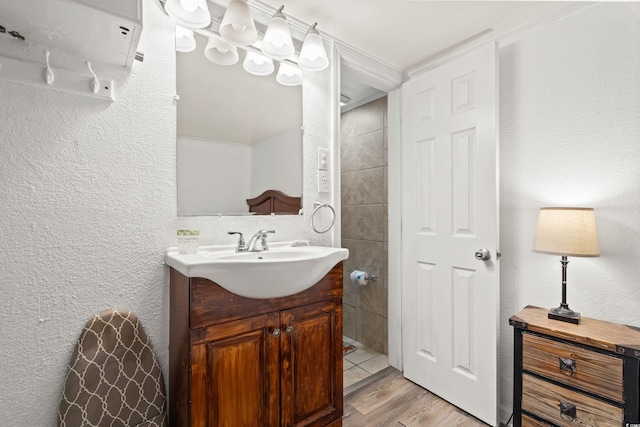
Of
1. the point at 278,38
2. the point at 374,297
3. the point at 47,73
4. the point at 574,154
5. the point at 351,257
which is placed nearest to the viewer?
the point at 47,73

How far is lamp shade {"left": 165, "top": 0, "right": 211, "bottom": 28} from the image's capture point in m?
1.18

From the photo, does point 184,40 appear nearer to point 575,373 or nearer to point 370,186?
point 370,186

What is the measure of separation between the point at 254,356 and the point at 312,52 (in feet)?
4.75

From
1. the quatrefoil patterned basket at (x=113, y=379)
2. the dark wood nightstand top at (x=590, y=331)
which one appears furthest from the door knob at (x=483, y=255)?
the quatrefoil patterned basket at (x=113, y=379)

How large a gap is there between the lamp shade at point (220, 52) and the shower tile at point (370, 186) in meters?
1.45

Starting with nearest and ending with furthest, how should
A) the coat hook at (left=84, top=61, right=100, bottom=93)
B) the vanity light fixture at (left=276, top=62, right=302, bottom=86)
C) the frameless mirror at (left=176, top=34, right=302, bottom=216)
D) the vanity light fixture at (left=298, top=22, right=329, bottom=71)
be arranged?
the coat hook at (left=84, top=61, right=100, bottom=93) < the frameless mirror at (left=176, top=34, right=302, bottom=216) < the vanity light fixture at (left=298, top=22, right=329, bottom=71) < the vanity light fixture at (left=276, top=62, right=302, bottom=86)

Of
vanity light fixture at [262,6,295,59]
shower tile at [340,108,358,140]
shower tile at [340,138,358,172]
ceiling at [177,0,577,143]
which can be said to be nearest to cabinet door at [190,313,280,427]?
ceiling at [177,0,577,143]

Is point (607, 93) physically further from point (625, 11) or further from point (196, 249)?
point (196, 249)

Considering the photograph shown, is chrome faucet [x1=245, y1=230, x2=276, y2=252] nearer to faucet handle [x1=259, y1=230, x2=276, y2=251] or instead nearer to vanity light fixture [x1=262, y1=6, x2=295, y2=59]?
faucet handle [x1=259, y1=230, x2=276, y2=251]

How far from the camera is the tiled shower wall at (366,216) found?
2.47 meters

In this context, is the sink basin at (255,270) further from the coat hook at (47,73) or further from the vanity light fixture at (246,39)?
the vanity light fixture at (246,39)

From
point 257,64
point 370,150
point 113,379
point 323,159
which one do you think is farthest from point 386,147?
point 113,379

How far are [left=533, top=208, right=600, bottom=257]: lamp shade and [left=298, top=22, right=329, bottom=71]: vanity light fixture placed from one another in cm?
134

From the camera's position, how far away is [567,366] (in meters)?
1.23
